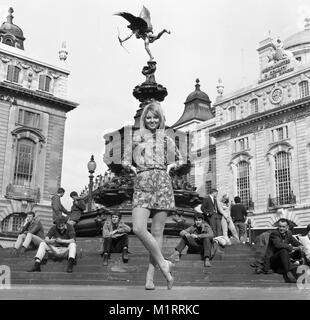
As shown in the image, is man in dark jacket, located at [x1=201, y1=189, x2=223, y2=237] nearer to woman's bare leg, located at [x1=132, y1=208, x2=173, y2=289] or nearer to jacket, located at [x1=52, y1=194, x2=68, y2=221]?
jacket, located at [x1=52, y1=194, x2=68, y2=221]

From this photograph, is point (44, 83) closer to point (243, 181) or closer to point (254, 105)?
point (254, 105)

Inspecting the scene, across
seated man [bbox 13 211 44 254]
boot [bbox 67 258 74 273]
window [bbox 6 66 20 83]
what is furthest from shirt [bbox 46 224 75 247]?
window [bbox 6 66 20 83]

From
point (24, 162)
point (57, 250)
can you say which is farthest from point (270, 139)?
point (57, 250)

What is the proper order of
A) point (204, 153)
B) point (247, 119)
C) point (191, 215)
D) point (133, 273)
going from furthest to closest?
point (204, 153)
point (247, 119)
point (191, 215)
point (133, 273)

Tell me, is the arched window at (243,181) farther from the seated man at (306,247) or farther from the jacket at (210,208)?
the seated man at (306,247)

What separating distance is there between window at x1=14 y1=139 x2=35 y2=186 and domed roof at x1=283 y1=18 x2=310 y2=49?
109ft

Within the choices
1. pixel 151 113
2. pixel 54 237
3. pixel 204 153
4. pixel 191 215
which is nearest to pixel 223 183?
pixel 204 153

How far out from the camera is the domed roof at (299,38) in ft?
176

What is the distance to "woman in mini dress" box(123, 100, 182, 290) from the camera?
18.4 feet

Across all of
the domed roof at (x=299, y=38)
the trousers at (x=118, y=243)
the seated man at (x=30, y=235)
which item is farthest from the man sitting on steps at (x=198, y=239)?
the domed roof at (x=299, y=38)

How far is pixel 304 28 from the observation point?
55.8m

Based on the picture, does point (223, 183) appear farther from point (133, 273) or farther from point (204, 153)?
point (133, 273)

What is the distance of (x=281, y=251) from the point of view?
383 inches

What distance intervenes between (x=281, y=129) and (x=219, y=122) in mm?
8899
